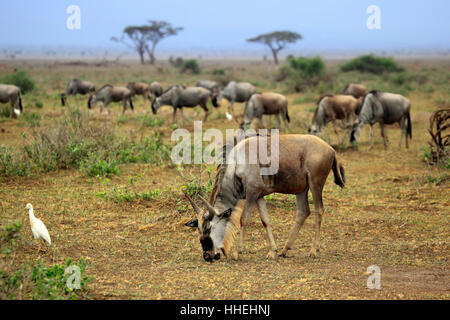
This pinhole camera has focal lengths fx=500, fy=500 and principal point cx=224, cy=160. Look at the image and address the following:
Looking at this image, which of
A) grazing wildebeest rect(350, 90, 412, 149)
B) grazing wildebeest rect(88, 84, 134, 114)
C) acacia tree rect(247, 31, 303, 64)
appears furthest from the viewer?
acacia tree rect(247, 31, 303, 64)

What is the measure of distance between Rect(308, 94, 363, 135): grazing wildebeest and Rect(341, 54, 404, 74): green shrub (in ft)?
89.5

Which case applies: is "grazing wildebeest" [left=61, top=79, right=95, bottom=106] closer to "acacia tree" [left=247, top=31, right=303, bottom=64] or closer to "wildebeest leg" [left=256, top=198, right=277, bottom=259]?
"wildebeest leg" [left=256, top=198, right=277, bottom=259]

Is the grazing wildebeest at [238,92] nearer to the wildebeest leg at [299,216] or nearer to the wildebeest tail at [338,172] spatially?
the wildebeest tail at [338,172]

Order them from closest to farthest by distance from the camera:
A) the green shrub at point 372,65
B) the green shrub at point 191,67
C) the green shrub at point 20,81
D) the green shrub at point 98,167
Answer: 1. the green shrub at point 98,167
2. the green shrub at point 20,81
3. the green shrub at point 372,65
4. the green shrub at point 191,67

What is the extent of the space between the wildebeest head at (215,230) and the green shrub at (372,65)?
3741 centimetres

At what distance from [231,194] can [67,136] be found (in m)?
5.59

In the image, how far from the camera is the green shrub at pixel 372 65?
40475 millimetres

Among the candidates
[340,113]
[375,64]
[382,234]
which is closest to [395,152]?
[340,113]

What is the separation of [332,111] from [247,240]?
28.9 feet

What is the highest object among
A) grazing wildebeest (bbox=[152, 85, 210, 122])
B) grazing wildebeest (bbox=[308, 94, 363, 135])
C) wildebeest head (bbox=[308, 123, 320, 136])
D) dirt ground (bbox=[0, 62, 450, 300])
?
grazing wildebeest (bbox=[152, 85, 210, 122])

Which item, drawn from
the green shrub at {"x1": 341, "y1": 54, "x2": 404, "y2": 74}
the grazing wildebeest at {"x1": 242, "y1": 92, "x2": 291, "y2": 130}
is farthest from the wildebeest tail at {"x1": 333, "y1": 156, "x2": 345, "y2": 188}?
the green shrub at {"x1": 341, "y1": 54, "x2": 404, "y2": 74}

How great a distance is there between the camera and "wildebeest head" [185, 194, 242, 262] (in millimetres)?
5410

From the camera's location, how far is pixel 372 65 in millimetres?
41031

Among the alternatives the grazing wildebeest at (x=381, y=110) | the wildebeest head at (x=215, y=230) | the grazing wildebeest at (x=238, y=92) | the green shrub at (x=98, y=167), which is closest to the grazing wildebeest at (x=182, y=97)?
the grazing wildebeest at (x=238, y=92)
